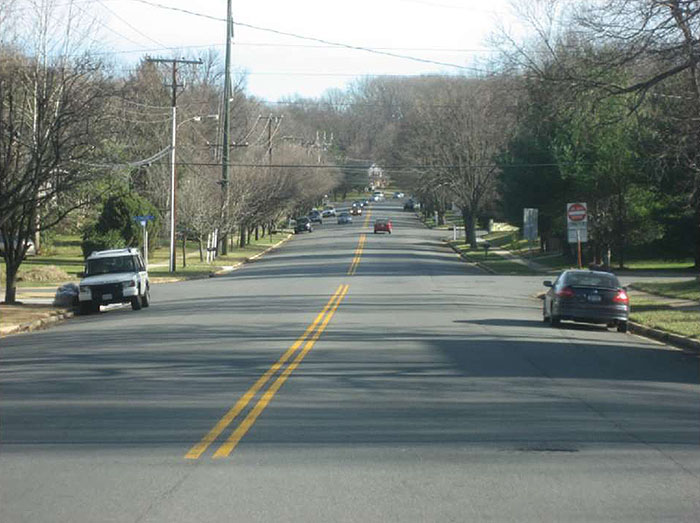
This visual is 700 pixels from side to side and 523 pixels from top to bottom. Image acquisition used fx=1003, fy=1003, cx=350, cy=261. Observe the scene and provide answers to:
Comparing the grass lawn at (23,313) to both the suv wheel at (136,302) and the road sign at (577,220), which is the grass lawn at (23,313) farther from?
the road sign at (577,220)

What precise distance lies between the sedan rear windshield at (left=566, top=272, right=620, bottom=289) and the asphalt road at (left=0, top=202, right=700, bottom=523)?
1.22 m

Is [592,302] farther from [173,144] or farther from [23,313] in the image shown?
[173,144]

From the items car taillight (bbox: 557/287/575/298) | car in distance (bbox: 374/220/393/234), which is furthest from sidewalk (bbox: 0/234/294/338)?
car in distance (bbox: 374/220/393/234)

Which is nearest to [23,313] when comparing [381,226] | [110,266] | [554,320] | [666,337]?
[110,266]

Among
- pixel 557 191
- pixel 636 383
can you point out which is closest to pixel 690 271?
pixel 557 191

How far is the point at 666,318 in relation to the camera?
25.5 m

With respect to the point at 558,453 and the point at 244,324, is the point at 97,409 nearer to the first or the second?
the point at 558,453

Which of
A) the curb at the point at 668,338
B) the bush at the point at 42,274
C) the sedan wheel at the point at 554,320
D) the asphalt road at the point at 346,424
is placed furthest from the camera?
the bush at the point at 42,274

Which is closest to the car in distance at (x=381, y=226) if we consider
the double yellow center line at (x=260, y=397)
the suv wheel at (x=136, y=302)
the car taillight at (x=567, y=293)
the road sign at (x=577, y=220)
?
the road sign at (x=577, y=220)

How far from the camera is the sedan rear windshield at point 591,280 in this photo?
969 inches

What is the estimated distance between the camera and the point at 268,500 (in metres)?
7.70

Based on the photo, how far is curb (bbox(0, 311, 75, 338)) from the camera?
2618cm

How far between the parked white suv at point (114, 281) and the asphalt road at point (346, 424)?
678 centimetres

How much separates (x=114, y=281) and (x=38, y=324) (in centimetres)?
356
